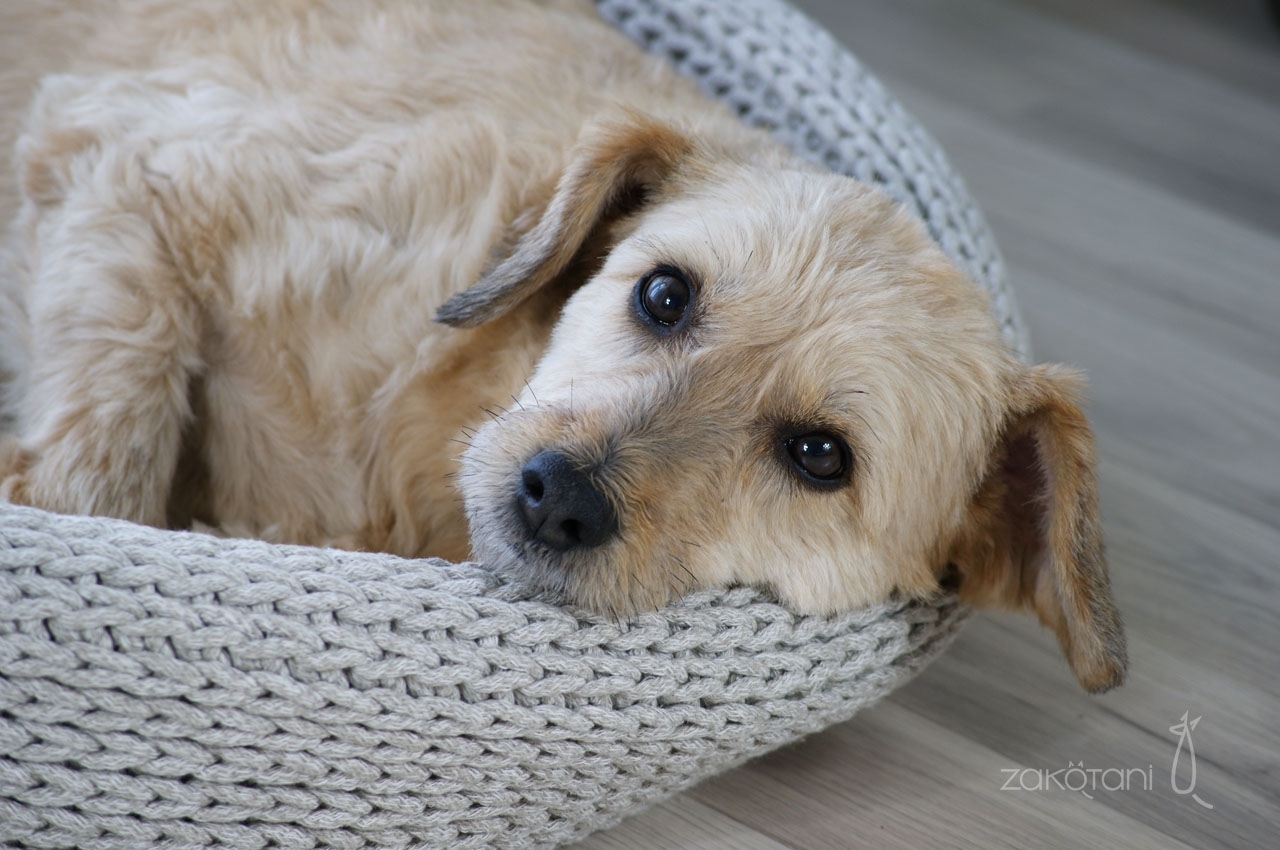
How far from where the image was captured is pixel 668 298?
1769 millimetres

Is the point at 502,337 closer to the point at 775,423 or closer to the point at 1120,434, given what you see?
the point at 775,423

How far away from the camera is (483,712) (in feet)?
5.03

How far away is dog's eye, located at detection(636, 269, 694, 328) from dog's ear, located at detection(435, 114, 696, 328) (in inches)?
7.0

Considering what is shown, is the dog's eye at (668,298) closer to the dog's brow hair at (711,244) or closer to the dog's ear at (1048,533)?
the dog's brow hair at (711,244)

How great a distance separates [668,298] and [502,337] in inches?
12.9

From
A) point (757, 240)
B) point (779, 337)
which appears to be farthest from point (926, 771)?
point (757, 240)

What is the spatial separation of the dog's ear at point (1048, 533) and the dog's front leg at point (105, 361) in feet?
4.40

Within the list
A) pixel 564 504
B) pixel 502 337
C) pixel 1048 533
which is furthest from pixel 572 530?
pixel 1048 533

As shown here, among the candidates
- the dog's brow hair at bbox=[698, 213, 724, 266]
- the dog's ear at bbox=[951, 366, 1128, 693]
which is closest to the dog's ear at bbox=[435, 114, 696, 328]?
the dog's brow hair at bbox=[698, 213, 724, 266]

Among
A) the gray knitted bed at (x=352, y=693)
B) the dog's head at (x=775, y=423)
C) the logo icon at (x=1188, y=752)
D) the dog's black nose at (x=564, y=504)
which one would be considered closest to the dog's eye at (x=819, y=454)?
the dog's head at (x=775, y=423)

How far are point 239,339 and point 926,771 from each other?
1391 millimetres

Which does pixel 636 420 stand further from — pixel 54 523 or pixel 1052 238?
pixel 1052 238

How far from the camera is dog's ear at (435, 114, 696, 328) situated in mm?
1803

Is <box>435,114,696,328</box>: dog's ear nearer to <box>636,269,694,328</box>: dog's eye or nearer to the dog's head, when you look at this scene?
the dog's head
